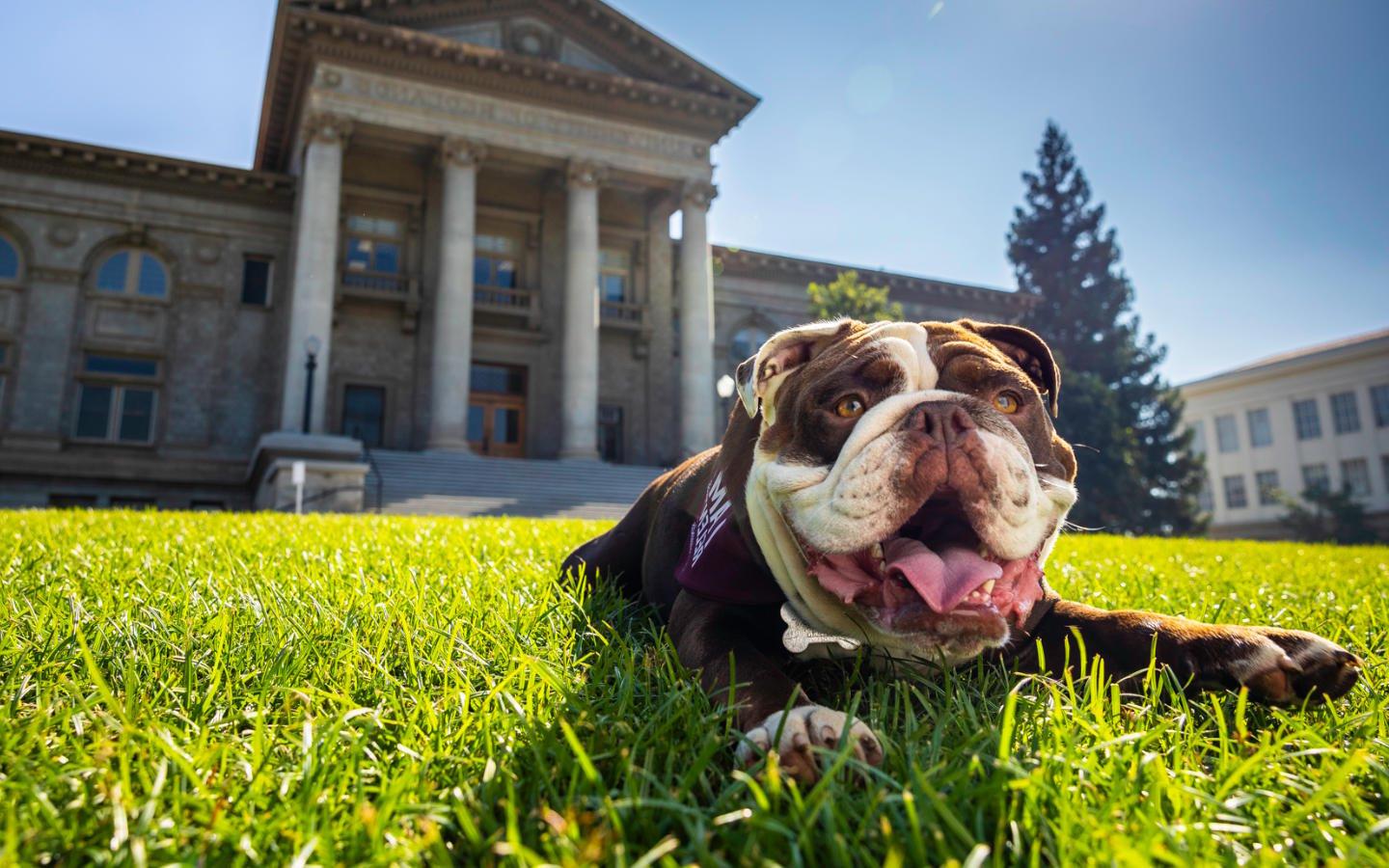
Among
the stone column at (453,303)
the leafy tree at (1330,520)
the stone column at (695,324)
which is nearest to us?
the stone column at (453,303)

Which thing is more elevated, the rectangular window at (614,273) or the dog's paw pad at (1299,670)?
the rectangular window at (614,273)

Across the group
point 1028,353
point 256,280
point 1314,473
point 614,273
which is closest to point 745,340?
point 614,273

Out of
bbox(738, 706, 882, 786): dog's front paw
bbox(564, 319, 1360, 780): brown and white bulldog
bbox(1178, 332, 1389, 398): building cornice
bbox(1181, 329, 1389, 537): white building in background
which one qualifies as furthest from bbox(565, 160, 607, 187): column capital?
bbox(1178, 332, 1389, 398): building cornice

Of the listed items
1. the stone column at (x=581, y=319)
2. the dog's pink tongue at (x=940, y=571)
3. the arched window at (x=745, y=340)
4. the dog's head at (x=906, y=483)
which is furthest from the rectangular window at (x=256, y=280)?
the dog's pink tongue at (x=940, y=571)

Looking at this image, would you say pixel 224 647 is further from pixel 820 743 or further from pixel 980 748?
pixel 980 748

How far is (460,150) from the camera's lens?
2531 centimetres

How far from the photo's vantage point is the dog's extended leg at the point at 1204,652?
2.09 metres

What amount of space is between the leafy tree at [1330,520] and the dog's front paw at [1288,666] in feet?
147

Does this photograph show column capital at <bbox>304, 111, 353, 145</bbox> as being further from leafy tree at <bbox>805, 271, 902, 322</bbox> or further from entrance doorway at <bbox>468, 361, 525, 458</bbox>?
leafy tree at <bbox>805, 271, 902, 322</bbox>

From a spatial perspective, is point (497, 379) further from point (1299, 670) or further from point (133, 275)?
point (1299, 670)

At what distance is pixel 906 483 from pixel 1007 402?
0.50 meters

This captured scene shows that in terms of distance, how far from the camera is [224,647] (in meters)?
2.41

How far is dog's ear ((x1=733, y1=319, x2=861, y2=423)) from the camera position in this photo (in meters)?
2.40

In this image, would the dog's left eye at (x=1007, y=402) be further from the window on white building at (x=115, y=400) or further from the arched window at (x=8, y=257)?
the arched window at (x=8, y=257)
